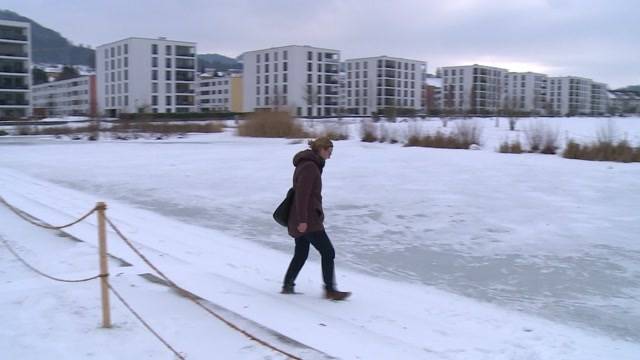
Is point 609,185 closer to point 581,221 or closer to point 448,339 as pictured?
point 581,221

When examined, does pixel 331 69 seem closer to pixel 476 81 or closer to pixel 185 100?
pixel 185 100

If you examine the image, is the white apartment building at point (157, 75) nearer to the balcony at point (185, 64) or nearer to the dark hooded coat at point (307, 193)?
the balcony at point (185, 64)

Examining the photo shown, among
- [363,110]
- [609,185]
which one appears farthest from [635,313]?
[363,110]

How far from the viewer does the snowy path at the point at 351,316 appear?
17.3 feet

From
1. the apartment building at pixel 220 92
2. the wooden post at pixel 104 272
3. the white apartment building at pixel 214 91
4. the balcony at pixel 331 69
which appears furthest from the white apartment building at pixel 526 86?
the wooden post at pixel 104 272

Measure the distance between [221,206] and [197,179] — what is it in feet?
14.7

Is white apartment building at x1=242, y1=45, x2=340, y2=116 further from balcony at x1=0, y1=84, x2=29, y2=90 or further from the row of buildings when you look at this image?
balcony at x1=0, y1=84, x2=29, y2=90

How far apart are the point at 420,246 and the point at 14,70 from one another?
9900 centimetres

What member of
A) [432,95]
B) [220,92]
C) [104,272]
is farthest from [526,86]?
[104,272]

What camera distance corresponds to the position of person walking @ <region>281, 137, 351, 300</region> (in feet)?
20.8

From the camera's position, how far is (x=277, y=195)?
47.0ft

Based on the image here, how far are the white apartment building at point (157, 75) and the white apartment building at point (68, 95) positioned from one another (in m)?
17.2

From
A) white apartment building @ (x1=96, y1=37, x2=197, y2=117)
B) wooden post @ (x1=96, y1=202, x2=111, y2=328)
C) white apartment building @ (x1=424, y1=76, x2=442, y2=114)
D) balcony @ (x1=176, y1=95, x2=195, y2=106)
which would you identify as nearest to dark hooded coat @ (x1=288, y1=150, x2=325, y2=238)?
wooden post @ (x1=96, y1=202, x2=111, y2=328)

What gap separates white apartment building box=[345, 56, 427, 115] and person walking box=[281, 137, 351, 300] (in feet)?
445
